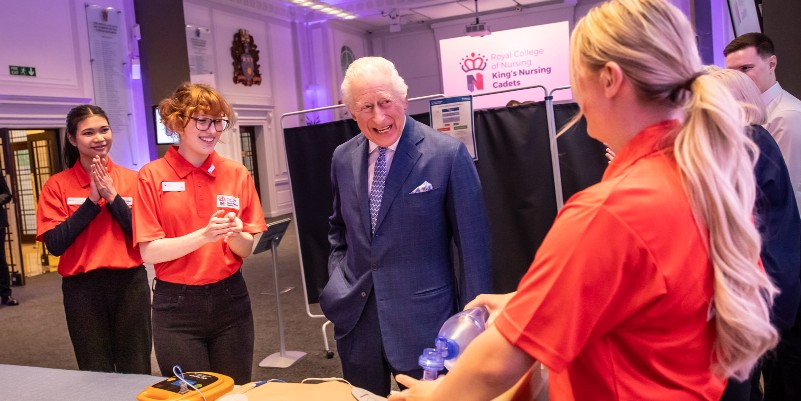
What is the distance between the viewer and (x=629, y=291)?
783 millimetres

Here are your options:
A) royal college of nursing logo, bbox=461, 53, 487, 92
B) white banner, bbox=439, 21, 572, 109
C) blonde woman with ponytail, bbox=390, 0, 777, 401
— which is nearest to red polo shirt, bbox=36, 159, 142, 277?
blonde woman with ponytail, bbox=390, 0, 777, 401

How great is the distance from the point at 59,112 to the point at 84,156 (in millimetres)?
5938

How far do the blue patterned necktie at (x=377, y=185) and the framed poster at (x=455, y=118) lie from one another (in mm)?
1135

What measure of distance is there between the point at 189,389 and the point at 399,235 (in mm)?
746

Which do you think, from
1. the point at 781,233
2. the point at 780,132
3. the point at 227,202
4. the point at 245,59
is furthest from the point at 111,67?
the point at 781,233

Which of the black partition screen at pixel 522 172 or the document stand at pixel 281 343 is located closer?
the black partition screen at pixel 522 172

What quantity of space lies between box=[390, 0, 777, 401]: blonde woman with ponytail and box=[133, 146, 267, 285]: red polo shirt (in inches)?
58.2

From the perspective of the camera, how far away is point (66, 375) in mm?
1879

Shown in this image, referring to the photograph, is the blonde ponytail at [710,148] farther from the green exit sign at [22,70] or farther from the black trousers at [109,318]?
the green exit sign at [22,70]

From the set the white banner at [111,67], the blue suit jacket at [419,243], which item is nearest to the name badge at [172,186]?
the blue suit jacket at [419,243]

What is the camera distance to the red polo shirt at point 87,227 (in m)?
2.60

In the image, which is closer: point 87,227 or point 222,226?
point 222,226

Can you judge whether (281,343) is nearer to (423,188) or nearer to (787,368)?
(423,188)

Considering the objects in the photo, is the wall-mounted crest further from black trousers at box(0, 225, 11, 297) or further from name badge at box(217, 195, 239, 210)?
name badge at box(217, 195, 239, 210)
